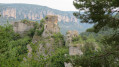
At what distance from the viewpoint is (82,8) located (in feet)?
22.2

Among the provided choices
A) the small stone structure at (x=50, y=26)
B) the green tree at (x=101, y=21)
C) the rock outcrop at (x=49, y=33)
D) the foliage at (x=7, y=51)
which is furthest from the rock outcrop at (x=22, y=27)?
the green tree at (x=101, y=21)

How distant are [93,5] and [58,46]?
15.3 m

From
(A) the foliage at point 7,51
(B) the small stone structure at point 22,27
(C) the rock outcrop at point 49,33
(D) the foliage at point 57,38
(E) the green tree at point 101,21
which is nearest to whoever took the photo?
(A) the foliage at point 7,51

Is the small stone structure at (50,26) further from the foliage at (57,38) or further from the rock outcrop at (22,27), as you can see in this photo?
the rock outcrop at (22,27)

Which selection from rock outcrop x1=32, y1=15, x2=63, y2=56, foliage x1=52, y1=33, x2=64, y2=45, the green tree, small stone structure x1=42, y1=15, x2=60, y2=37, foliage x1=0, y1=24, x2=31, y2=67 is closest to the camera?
foliage x1=0, y1=24, x2=31, y2=67

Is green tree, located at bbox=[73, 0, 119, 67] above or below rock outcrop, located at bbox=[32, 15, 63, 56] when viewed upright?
above

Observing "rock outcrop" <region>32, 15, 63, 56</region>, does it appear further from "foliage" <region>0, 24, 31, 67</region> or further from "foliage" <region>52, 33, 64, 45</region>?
"foliage" <region>0, 24, 31, 67</region>

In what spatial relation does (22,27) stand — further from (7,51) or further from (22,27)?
(7,51)

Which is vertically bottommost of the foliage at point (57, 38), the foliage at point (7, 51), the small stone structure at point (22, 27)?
the foliage at point (57, 38)

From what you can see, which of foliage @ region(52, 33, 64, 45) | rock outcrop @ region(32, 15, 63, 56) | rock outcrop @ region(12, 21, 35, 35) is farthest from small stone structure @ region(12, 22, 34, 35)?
foliage @ region(52, 33, 64, 45)

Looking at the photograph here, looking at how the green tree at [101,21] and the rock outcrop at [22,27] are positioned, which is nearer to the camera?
the green tree at [101,21]

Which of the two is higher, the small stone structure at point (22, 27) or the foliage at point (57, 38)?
the small stone structure at point (22, 27)

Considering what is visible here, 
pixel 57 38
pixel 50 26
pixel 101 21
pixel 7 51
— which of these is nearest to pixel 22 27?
pixel 50 26

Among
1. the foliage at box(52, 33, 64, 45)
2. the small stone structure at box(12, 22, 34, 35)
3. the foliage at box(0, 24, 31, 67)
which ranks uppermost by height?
the foliage at box(0, 24, 31, 67)
